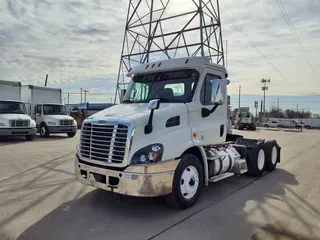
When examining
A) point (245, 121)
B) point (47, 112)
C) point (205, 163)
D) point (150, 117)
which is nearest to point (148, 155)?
point (150, 117)

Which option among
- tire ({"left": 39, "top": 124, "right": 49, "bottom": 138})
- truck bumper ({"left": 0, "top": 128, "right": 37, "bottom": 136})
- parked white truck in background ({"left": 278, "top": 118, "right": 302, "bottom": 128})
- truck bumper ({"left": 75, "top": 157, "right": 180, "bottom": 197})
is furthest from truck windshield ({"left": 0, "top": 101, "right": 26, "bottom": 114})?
parked white truck in background ({"left": 278, "top": 118, "right": 302, "bottom": 128})

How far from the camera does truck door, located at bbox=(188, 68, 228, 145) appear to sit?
16.6 ft

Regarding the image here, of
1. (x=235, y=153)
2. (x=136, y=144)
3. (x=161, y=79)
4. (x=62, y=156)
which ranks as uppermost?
(x=161, y=79)

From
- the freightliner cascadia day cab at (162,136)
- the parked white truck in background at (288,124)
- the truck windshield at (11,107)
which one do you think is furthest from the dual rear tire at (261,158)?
the parked white truck in background at (288,124)

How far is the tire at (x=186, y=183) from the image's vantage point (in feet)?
15.0

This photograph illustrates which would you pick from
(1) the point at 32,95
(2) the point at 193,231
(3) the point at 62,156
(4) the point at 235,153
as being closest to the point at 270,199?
(4) the point at 235,153

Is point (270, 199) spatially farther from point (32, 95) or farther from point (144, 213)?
point (32, 95)

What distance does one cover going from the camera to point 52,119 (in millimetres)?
18094

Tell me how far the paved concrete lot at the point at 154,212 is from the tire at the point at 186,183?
0.17 metres

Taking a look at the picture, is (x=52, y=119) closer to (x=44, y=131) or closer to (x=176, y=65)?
(x=44, y=131)

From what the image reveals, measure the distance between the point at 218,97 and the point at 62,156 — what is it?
7399 mm

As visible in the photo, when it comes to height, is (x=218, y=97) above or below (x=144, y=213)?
above

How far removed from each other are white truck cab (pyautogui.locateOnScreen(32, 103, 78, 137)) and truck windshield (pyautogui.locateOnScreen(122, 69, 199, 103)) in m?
13.6

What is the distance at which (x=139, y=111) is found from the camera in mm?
4762
